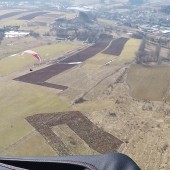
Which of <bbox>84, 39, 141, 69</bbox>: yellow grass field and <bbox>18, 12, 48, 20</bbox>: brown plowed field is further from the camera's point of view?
<bbox>18, 12, 48, 20</bbox>: brown plowed field

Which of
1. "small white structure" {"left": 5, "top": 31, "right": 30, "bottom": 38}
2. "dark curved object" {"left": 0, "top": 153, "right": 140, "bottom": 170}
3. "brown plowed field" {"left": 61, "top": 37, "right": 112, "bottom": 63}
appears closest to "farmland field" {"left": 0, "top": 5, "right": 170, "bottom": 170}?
"brown plowed field" {"left": 61, "top": 37, "right": 112, "bottom": 63}

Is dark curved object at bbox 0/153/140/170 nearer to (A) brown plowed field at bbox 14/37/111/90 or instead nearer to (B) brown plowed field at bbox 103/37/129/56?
(A) brown plowed field at bbox 14/37/111/90

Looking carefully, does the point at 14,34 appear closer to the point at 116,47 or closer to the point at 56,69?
the point at 116,47

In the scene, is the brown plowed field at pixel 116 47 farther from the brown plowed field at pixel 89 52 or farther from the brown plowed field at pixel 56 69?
the brown plowed field at pixel 56 69

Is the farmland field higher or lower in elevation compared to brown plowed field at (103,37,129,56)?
higher

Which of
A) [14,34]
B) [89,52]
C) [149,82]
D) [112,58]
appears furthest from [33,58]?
[14,34]

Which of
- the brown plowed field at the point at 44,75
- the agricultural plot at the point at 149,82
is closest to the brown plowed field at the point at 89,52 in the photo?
the brown plowed field at the point at 44,75
